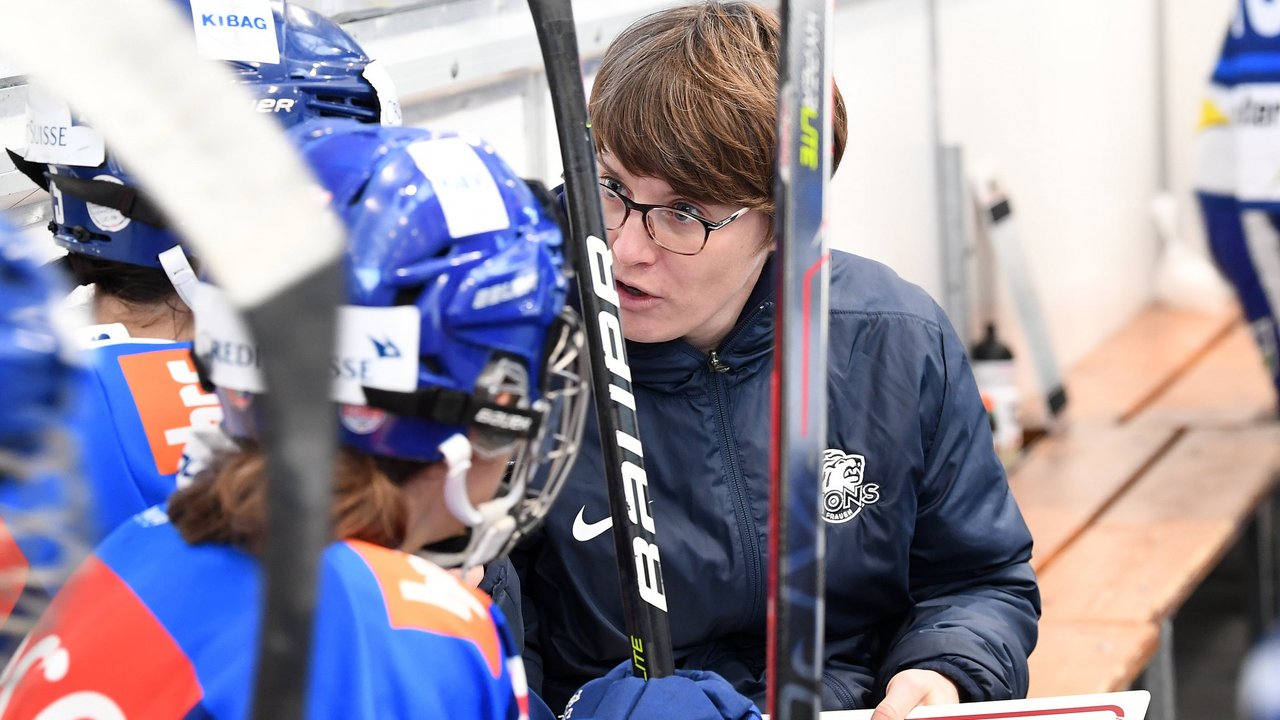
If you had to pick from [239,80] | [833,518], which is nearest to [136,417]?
[239,80]

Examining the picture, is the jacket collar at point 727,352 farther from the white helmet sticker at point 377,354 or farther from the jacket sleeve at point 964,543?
the white helmet sticker at point 377,354

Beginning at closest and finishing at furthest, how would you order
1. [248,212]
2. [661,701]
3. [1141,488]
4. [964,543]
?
1. [248,212]
2. [661,701]
3. [964,543]
4. [1141,488]

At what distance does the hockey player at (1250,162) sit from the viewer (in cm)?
262

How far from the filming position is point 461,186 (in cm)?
96

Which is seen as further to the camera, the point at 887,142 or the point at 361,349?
the point at 887,142

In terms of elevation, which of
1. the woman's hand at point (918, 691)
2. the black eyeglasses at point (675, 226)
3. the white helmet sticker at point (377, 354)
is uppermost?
the white helmet sticker at point (377, 354)

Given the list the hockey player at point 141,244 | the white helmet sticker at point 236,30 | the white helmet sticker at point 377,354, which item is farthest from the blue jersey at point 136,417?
the white helmet sticker at point 377,354

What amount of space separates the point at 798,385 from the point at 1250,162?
1.97 m

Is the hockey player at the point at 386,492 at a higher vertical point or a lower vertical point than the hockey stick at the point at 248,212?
lower

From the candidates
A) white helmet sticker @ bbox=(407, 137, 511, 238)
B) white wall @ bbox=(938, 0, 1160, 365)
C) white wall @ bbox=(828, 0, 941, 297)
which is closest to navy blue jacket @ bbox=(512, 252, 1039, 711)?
white helmet sticker @ bbox=(407, 137, 511, 238)

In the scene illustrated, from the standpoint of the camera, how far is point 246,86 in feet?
4.43

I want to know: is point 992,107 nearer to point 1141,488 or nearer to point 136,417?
point 1141,488

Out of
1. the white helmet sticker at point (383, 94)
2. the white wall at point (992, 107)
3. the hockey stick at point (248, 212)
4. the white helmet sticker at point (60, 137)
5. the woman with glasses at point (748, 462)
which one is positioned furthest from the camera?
the white wall at point (992, 107)

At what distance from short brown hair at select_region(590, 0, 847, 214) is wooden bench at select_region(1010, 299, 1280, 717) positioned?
115 cm
